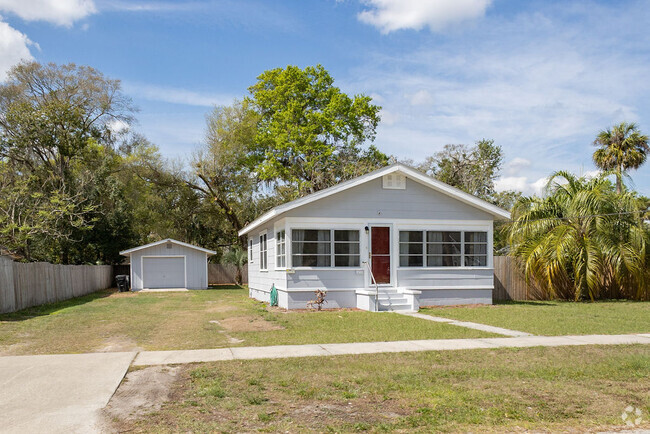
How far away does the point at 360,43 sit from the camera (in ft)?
67.6

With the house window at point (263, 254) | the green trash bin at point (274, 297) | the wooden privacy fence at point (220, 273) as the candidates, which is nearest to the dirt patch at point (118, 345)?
the green trash bin at point (274, 297)

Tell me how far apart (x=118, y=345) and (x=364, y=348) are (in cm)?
438

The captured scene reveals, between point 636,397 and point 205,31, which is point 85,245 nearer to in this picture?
point 205,31

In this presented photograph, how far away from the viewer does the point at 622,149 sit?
29.2m

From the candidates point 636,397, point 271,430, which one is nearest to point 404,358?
point 636,397

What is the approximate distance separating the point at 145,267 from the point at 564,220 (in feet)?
72.2

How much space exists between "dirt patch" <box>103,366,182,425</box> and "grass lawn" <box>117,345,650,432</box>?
0.49 ft

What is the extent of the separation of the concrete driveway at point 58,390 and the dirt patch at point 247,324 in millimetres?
3687

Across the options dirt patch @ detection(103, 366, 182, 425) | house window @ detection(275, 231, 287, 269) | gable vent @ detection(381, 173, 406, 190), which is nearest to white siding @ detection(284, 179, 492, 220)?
gable vent @ detection(381, 173, 406, 190)

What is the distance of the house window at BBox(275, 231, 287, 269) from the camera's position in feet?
56.0

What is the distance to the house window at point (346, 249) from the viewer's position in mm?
17156

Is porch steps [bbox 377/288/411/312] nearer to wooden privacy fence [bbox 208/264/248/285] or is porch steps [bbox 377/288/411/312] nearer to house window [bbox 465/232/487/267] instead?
house window [bbox 465/232/487/267]

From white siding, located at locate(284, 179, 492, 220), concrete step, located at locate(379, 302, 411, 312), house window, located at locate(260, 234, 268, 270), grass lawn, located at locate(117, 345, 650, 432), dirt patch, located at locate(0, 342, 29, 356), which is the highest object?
white siding, located at locate(284, 179, 492, 220)

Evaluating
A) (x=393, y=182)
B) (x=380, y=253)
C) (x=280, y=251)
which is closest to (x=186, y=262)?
(x=280, y=251)
